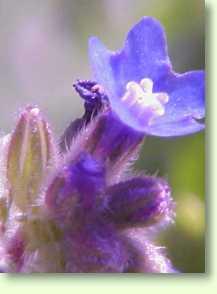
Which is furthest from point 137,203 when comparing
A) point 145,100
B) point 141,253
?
point 145,100

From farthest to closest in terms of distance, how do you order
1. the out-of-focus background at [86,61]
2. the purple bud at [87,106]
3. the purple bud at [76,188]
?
the out-of-focus background at [86,61] → the purple bud at [87,106] → the purple bud at [76,188]

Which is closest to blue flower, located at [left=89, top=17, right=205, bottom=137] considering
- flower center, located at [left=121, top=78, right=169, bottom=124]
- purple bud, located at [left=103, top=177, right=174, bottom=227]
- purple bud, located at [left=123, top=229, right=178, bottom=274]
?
flower center, located at [left=121, top=78, right=169, bottom=124]

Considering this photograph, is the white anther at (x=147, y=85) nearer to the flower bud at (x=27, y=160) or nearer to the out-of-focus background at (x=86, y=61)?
the out-of-focus background at (x=86, y=61)

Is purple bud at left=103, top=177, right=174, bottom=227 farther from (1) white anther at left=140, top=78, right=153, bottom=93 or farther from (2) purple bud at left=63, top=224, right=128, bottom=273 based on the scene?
(1) white anther at left=140, top=78, right=153, bottom=93

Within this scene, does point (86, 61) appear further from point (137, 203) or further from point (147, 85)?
point (137, 203)

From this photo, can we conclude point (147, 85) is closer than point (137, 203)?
No

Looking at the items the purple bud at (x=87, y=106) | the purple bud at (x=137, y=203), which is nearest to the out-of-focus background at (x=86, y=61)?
the purple bud at (x=87, y=106)
